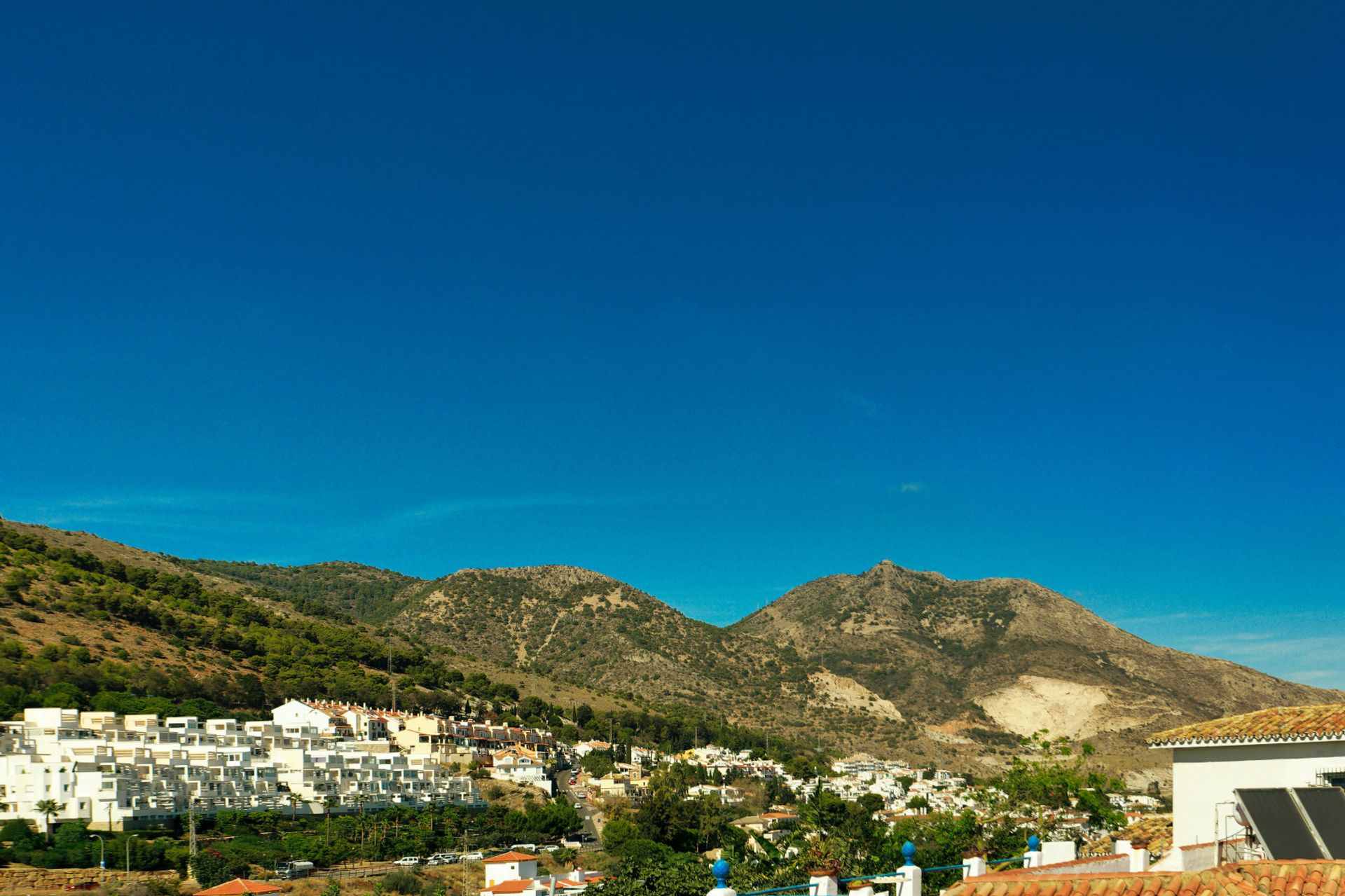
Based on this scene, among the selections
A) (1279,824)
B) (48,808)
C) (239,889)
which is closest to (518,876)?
(239,889)

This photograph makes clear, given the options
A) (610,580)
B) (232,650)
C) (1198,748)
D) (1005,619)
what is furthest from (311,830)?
(1005,619)

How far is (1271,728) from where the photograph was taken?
15.2 m

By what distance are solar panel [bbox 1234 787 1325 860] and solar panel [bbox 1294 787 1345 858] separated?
71 mm

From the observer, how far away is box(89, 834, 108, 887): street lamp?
4491cm

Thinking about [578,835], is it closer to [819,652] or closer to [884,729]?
[884,729]

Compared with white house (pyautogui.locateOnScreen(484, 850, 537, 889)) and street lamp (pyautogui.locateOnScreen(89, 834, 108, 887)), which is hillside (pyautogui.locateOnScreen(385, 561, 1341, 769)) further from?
white house (pyautogui.locateOnScreen(484, 850, 537, 889))

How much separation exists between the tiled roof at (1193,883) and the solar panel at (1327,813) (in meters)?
1.76

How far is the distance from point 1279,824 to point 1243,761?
6.70 meters

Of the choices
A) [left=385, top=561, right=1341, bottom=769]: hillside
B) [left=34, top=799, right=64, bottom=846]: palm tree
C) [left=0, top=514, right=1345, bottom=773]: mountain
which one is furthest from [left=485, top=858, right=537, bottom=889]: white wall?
[left=385, top=561, right=1341, bottom=769]: hillside

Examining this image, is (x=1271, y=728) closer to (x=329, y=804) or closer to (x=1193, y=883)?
(x=1193, y=883)

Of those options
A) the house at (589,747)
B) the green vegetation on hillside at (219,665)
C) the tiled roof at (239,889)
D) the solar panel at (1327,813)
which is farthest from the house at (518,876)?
the house at (589,747)

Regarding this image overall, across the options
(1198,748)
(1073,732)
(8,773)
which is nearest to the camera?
(1198,748)

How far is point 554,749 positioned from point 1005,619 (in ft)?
320

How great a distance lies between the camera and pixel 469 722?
102688 mm
